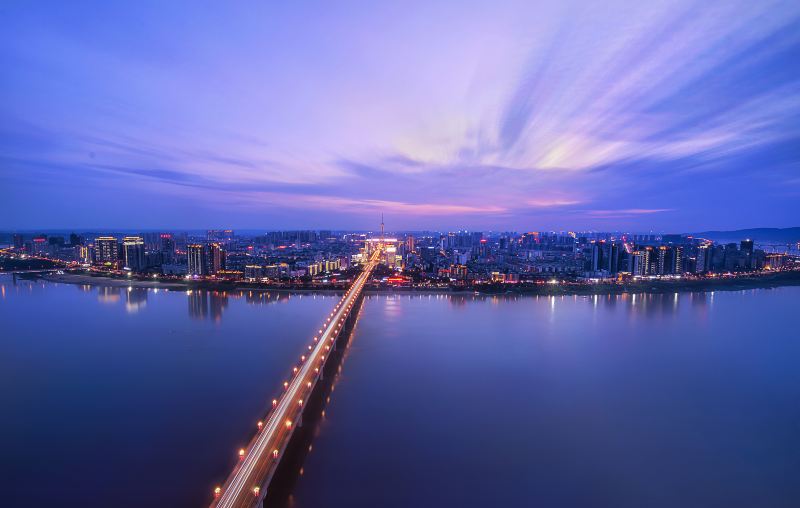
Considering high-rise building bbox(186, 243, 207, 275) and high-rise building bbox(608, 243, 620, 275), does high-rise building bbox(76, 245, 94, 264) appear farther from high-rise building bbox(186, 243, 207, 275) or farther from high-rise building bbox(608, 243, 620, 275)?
high-rise building bbox(608, 243, 620, 275)

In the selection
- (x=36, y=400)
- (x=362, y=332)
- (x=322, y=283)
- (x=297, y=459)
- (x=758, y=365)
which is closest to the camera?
(x=297, y=459)

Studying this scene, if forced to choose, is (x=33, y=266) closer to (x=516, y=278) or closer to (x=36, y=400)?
(x=36, y=400)

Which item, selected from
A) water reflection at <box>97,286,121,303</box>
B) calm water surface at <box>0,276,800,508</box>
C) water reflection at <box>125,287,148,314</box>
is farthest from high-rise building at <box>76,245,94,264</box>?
calm water surface at <box>0,276,800,508</box>

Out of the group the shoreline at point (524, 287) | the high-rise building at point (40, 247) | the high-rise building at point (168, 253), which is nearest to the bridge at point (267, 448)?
the shoreline at point (524, 287)

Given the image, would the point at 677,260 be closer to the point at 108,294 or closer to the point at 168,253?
the point at 108,294

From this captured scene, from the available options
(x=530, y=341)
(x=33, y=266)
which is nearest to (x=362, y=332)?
(x=530, y=341)
